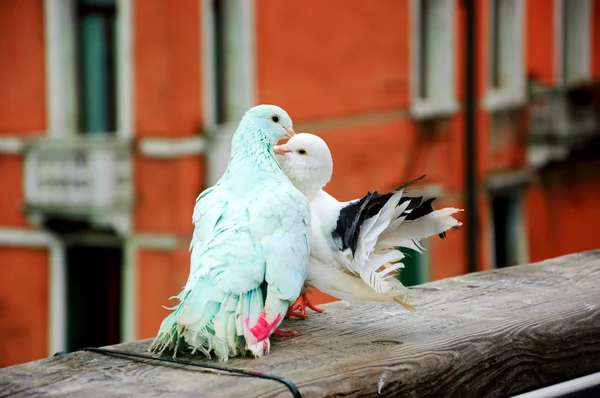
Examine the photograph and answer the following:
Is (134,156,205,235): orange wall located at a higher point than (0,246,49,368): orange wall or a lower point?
higher

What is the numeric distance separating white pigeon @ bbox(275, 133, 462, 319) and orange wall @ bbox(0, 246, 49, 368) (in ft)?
8.72

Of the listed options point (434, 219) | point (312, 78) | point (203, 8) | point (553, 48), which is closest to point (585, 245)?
point (553, 48)

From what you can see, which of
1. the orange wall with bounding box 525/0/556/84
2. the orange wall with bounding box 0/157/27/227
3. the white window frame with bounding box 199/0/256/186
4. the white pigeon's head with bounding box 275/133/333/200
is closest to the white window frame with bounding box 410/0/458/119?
the orange wall with bounding box 525/0/556/84

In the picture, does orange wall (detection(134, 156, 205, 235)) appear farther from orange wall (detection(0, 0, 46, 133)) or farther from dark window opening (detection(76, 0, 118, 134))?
orange wall (detection(0, 0, 46, 133))

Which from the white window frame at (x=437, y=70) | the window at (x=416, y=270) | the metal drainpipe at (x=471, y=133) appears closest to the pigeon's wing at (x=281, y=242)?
the white window frame at (x=437, y=70)

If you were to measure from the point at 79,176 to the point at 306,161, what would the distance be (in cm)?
243

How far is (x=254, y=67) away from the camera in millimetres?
3803

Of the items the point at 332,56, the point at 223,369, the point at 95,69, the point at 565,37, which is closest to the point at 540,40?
the point at 565,37

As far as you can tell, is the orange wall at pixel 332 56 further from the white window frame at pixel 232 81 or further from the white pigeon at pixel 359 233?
the white pigeon at pixel 359 233

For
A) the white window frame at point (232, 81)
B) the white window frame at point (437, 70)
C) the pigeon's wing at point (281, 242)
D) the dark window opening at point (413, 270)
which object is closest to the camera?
the pigeon's wing at point (281, 242)

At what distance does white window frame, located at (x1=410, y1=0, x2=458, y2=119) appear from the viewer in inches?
175

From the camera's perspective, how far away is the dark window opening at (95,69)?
3.85m

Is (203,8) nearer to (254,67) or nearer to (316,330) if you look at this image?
(254,67)

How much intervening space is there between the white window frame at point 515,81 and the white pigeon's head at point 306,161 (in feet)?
10.8
